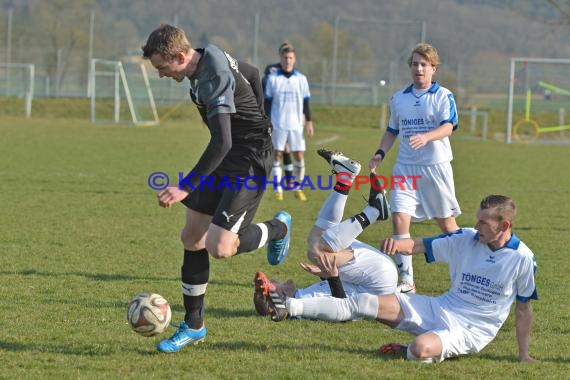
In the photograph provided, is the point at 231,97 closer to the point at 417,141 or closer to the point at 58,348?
the point at 58,348

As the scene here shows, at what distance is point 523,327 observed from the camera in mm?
5309

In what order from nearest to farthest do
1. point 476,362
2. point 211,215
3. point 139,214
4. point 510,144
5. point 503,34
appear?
point 476,362
point 211,215
point 139,214
point 510,144
point 503,34

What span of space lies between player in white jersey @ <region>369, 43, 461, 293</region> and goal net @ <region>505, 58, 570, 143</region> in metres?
24.0

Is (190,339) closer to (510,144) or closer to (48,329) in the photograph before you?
(48,329)

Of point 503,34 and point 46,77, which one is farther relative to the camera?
point 503,34

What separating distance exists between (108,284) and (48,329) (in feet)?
5.00

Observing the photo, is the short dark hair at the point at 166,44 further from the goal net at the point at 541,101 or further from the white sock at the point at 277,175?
the goal net at the point at 541,101

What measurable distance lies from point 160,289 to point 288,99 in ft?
24.9

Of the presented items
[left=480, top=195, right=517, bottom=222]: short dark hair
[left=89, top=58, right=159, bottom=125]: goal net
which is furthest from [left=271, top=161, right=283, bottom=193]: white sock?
[left=89, top=58, right=159, bottom=125]: goal net

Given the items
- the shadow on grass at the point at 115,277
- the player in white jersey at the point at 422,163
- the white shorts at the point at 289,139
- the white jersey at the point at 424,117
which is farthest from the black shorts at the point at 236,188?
the white shorts at the point at 289,139

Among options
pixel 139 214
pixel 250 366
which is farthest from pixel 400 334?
pixel 139 214

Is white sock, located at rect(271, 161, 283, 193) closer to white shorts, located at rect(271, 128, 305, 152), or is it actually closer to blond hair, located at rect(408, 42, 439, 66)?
white shorts, located at rect(271, 128, 305, 152)

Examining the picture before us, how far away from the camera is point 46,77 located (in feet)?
145

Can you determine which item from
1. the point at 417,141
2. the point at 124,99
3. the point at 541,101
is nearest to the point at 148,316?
the point at 417,141
